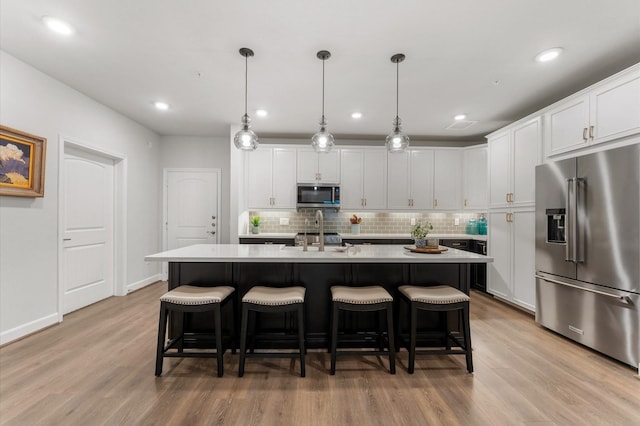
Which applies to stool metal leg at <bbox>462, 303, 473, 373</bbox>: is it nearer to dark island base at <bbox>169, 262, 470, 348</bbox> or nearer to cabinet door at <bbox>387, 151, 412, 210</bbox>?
dark island base at <bbox>169, 262, 470, 348</bbox>

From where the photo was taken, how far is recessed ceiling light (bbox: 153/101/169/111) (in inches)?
150

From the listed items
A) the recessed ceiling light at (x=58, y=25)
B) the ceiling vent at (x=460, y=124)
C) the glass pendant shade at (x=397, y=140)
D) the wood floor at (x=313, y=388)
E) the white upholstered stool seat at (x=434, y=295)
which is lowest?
the wood floor at (x=313, y=388)

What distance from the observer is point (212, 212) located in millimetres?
5328

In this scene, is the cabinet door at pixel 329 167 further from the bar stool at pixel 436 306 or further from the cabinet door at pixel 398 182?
the bar stool at pixel 436 306

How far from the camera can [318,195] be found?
4.88 meters

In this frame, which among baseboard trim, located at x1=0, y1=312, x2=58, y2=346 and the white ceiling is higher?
the white ceiling

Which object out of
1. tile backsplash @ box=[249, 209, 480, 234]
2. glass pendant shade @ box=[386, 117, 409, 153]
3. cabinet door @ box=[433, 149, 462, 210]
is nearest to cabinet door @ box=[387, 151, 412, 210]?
tile backsplash @ box=[249, 209, 480, 234]

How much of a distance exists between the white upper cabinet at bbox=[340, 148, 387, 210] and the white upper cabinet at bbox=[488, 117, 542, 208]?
167cm

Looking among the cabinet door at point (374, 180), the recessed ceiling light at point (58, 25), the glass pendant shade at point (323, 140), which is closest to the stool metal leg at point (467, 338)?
the glass pendant shade at point (323, 140)

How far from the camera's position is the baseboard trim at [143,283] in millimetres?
4498

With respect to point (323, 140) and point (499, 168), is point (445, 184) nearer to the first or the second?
point (499, 168)

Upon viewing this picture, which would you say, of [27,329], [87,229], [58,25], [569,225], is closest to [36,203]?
[87,229]

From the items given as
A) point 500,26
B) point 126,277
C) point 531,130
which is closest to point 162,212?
point 126,277

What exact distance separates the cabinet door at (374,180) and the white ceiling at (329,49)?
3.92 ft
